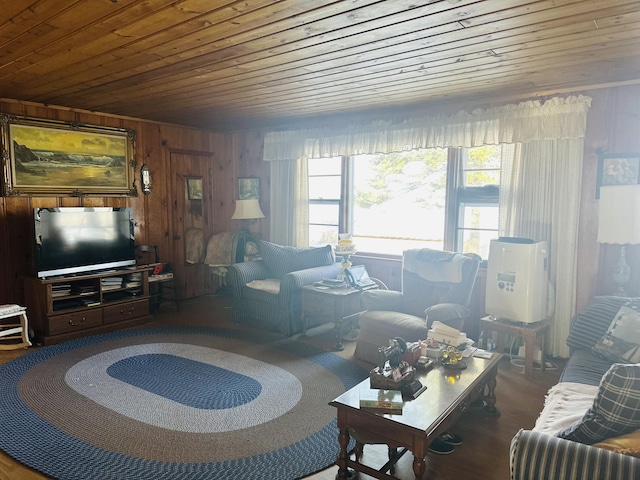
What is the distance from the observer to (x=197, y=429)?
2746 millimetres

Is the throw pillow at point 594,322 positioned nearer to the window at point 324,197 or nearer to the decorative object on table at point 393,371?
the decorative object on table at point 393,371

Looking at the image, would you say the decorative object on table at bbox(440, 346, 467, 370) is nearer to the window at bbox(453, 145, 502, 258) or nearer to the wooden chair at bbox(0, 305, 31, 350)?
the window at bbox(453, 145, 502, 258)

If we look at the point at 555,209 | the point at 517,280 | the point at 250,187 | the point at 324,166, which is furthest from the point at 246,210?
the point at 555,209

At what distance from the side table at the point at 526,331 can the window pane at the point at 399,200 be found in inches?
49.1

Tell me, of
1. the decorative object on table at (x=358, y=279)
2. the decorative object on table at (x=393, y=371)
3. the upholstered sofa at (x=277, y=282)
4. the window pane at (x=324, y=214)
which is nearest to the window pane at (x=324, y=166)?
the window pane at (x=324, y=214)

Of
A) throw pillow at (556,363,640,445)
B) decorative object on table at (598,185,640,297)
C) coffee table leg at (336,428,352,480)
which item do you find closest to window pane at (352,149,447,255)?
decorative object on table at (598,185,640,297)

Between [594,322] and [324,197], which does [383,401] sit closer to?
[594,322]

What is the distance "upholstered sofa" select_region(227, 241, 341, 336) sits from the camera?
4.52 metres

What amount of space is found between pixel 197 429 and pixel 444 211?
3205 mm

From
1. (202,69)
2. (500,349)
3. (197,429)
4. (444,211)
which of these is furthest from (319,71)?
(500,349)

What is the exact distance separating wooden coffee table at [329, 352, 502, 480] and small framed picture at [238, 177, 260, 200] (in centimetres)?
427

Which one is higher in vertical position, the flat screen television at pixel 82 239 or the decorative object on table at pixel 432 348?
the flat screen television at pixel 82 239

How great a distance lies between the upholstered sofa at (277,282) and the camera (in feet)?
14.8

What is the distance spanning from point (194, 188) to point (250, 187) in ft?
2.50
